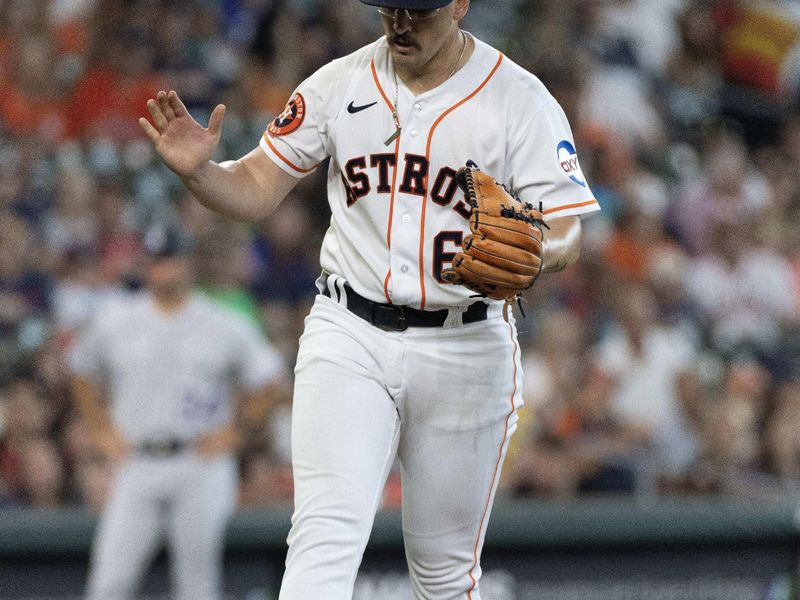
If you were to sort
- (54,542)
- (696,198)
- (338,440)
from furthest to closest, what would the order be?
(696,198) → (54,542) → (338,440)

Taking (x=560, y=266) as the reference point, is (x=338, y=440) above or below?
below

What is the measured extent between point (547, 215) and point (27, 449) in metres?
3.54

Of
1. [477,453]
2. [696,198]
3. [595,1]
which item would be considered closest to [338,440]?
[477,453]

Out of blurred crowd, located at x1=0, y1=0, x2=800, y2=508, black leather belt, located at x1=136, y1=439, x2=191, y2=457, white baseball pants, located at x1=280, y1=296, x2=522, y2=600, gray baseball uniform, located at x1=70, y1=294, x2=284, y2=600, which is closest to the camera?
white baseball pants, located at x1=280, y1=296, x2=522, y2=600

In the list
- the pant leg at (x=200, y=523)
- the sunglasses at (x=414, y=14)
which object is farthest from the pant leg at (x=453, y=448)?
the pant leg at (x=200, y=523)

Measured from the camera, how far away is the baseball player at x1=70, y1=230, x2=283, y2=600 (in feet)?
19.0

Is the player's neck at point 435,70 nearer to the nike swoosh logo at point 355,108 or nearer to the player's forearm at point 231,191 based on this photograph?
the nike swoosh logo at point 355,108

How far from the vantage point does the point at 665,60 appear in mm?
9234

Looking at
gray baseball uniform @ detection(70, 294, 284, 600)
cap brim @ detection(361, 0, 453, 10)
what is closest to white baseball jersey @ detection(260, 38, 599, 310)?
cap brim @ detection(361, 0, 453, 10)

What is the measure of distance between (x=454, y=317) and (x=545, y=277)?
13.5ft

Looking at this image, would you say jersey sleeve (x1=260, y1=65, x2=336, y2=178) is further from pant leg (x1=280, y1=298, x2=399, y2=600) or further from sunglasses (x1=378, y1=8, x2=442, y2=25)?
pant leg (x1=280, y1=298, x2=399, y2=600)

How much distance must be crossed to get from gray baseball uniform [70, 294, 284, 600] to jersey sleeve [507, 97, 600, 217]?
3173mm

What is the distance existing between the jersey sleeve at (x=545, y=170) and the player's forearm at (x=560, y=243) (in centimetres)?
2

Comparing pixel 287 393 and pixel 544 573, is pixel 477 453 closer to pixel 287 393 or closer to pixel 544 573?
pixel 544 573
